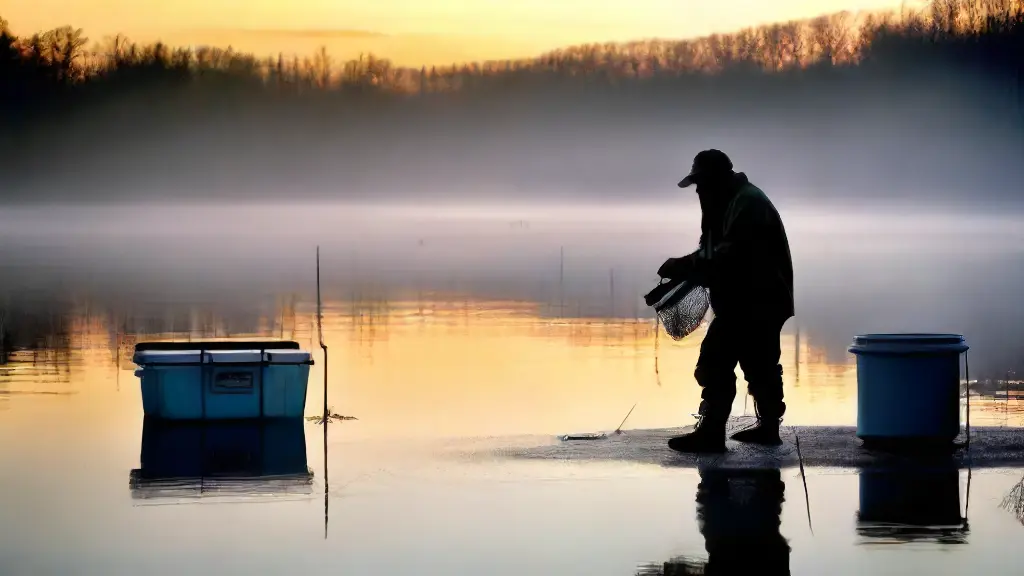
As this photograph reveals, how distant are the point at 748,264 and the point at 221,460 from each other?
3.30 meters

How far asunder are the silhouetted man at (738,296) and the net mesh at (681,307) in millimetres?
463

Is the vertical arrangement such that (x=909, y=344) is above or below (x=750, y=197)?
below

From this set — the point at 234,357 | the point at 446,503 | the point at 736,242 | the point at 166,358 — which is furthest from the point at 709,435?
the point at 166,358

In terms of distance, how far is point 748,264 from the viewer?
465 inches

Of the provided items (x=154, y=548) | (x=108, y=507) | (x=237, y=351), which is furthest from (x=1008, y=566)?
(x=237, y=351)

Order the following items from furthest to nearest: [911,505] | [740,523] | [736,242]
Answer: [736,242]
[911,505]
[740,523]

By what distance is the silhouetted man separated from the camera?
463 inches

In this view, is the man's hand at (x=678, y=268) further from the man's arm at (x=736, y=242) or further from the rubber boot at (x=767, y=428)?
the rubber boot at (x=767, y=428)

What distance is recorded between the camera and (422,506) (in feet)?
32.2

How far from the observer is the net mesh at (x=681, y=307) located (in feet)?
40.8

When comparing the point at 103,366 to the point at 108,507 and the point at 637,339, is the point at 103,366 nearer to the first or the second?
the point at 637,339

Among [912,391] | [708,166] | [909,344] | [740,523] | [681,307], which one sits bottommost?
[740,523]

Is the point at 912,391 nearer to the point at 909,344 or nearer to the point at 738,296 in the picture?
the point at 909,344

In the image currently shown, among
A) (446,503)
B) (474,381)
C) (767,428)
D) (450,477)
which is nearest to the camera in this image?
(446,503)
